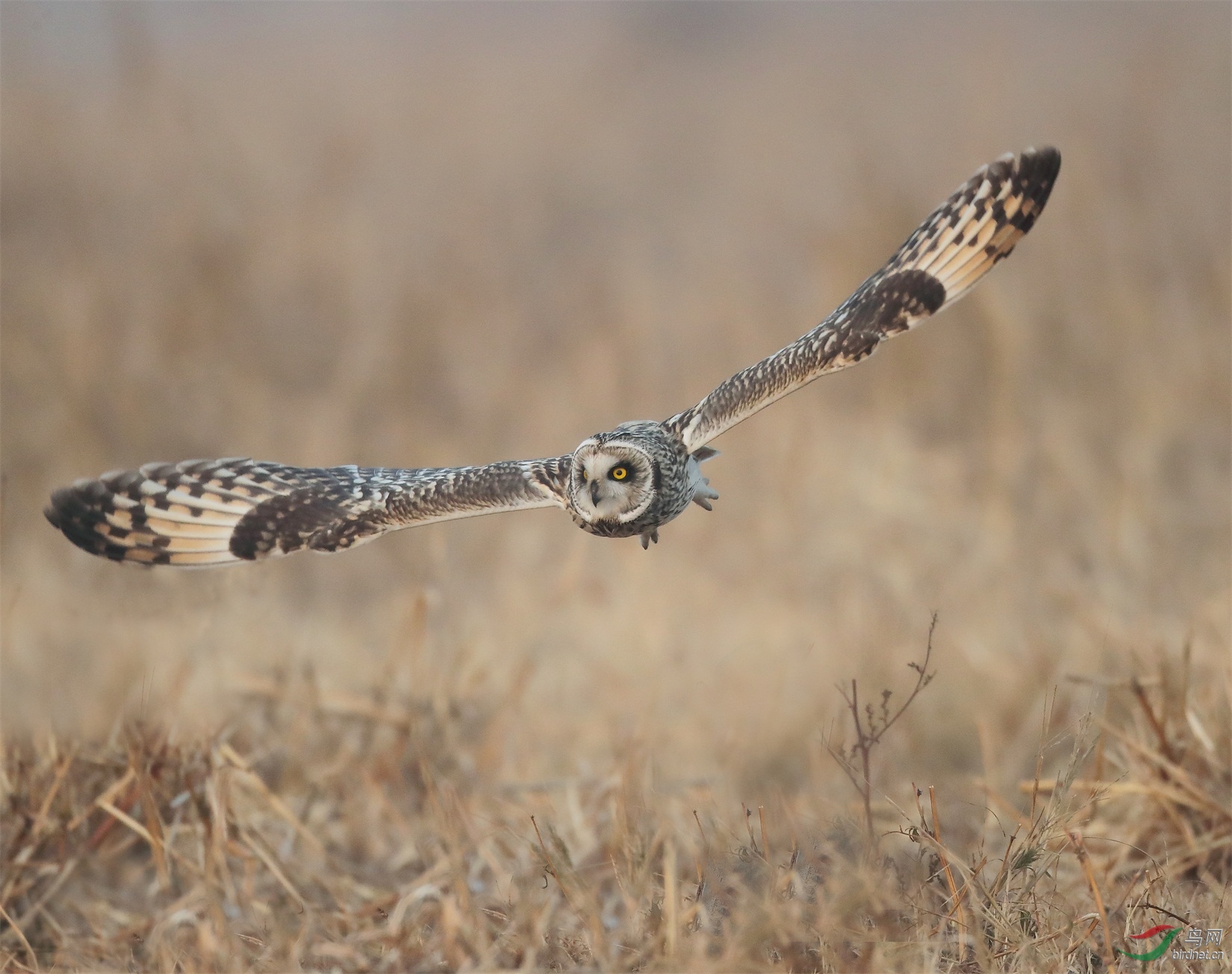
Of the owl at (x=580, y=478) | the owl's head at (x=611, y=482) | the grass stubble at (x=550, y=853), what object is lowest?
the grass stubble at (x=550, y=853)

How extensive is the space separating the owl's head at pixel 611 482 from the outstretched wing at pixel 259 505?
0.26 meters

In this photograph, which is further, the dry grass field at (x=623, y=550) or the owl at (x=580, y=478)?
the dry grass field at (x=623, y=550)

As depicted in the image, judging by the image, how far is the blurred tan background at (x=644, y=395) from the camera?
6617 mm

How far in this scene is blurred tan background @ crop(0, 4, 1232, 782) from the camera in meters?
6.62

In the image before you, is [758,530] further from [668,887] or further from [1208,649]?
[668,887]

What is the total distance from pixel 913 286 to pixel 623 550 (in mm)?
5524

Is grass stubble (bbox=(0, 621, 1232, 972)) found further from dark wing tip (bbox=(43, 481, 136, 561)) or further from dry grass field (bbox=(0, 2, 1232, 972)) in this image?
dark wing tip (bbox=(43, 481, 136, 561))

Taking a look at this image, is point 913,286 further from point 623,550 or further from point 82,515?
point 623,550

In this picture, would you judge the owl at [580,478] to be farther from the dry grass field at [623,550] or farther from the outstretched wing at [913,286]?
the dry grass field at [623,550]

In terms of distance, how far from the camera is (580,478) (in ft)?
8.89


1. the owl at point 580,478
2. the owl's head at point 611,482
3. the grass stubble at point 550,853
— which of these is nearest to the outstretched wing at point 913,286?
the owl at point 580,478

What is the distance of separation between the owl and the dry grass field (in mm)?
860

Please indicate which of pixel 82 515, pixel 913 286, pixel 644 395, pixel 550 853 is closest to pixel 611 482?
pixel 913 286

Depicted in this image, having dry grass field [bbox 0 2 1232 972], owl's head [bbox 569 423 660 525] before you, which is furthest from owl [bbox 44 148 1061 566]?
dry grass field [bbox 0 2 1232 972]
